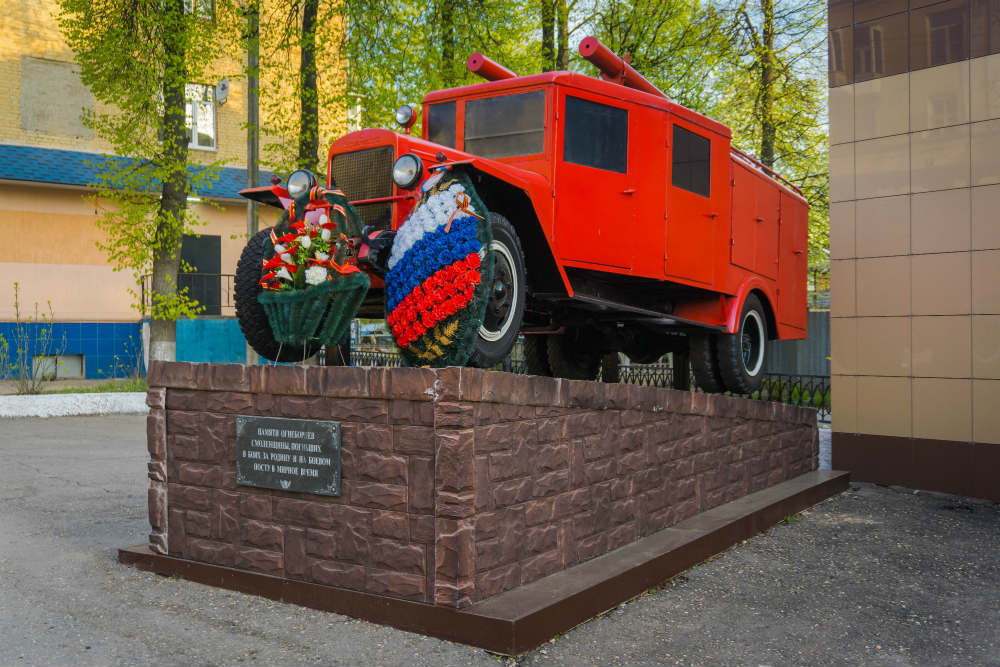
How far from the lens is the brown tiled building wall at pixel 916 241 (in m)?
8.71

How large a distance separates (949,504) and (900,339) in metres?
1.69

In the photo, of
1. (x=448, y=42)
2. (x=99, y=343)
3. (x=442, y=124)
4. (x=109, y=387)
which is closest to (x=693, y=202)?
(x=442, y=124)

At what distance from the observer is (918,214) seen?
9.11 m

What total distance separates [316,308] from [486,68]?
296 cm

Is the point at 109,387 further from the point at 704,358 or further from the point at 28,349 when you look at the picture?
the point at 704,358

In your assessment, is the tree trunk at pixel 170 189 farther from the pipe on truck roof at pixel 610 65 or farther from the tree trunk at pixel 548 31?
the pipe on truck roof at pixel 610 65

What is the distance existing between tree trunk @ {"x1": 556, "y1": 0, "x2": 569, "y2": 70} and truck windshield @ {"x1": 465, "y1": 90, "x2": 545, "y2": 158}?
9.45 metres

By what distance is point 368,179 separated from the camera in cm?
616

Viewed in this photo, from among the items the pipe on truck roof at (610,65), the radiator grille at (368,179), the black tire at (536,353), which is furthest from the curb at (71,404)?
the pipe on truck roof at (610,65)

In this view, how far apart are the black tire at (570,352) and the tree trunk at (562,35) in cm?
819

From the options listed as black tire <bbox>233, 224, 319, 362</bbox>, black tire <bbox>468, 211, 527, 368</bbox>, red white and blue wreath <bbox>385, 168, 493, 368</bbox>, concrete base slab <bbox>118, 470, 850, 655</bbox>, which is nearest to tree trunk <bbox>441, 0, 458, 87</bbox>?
black tire <bbox>233, 224, 319, 362</bbox>

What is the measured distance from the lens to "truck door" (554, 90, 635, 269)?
263 inches

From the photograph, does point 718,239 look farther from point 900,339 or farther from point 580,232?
point 900,339

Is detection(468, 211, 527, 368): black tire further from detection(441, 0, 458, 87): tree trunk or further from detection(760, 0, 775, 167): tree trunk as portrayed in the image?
detection(760, 0, 775, 167): tree trunk
